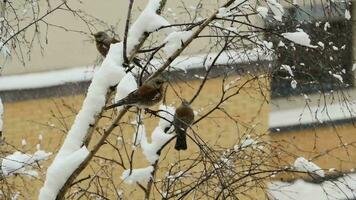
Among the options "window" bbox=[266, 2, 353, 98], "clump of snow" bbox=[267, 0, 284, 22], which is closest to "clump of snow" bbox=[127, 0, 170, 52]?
"clump of snow" bbox=[267, 0, 284, 22]

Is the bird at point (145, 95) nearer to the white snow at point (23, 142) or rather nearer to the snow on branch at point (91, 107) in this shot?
the snow on branch at point (91, 107)

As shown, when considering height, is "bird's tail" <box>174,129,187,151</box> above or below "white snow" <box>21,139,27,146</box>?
below

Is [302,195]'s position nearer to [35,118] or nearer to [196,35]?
[35,118]

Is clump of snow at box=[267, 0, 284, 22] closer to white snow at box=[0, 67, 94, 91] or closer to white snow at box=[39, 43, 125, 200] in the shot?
white snow at box=[39, 43, 125, 200]

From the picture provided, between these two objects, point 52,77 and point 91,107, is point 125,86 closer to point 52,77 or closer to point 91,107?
point 91,107

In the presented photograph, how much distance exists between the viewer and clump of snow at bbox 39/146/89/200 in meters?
4.23

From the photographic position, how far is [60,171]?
4.27 m

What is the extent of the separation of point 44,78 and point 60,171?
562cm

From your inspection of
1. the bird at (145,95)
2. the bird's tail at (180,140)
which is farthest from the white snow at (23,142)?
the bird at (145,95)

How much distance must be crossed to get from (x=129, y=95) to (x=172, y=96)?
18.7 ft

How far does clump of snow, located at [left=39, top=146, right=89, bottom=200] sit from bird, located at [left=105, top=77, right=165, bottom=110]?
0.31 meters

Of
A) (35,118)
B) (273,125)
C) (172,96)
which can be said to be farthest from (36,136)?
(273,125)

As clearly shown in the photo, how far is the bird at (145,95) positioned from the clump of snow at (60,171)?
313mm

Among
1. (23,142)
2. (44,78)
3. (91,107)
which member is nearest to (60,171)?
(91,107)
